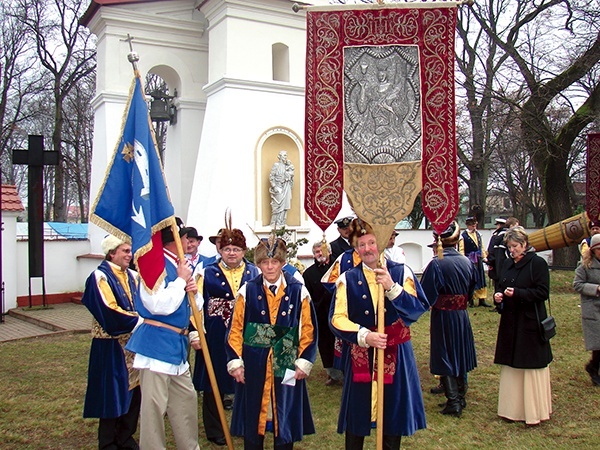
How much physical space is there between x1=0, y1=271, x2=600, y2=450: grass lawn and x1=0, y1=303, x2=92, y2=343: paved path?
1041mm

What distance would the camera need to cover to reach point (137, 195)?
4.46 meters

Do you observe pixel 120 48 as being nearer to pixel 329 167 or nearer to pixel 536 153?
pixel 329 167

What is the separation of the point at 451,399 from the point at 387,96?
322 centimetres

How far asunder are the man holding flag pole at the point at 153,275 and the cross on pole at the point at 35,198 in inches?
349

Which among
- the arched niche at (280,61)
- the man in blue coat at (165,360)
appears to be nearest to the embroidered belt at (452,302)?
the man in blue coat at (165,360)

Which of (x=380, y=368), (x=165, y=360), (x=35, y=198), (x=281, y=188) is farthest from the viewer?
(x=281, y=188)

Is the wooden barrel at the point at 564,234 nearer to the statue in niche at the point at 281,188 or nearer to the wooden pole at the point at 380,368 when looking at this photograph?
the statue in niche at the point at 281,188

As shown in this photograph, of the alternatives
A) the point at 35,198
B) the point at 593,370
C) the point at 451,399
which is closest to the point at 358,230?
the point at 451,399

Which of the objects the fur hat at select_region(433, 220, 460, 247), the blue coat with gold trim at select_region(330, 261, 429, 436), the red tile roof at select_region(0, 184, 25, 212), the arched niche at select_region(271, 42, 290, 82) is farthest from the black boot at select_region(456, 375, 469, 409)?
the red tile roof at select_region(0, 184, 25, 212)

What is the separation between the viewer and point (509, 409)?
5.75 metres

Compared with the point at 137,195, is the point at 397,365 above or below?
below

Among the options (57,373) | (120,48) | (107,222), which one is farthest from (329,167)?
(120,48)

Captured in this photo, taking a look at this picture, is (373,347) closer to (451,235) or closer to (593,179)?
(451,235)

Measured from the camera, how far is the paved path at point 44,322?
10.5 metres
